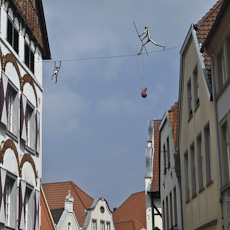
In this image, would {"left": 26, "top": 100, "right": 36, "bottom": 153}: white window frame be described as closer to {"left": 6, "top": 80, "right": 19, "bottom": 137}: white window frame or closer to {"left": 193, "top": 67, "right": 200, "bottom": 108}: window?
{"left": 6, "top": 80, "right": 19, "bottom": 137}: white window frame

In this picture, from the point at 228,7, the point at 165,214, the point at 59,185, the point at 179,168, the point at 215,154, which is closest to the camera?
the point at 228,7

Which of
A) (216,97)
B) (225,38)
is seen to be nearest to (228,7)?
(225,38)

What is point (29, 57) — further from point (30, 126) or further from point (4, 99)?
point (4, 99)

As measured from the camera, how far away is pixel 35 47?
2261cm

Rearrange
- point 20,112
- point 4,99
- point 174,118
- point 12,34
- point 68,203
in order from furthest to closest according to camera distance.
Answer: point 68,203, point 174,118, point 20,112, point 12,34, point 4,99

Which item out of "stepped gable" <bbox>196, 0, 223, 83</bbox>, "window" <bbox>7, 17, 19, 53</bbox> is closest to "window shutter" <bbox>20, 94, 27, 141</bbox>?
"window" <bbox>7, 17, 19, 53</bbox>

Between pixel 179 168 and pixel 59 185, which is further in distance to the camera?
pixel 59 185

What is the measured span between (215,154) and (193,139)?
339cm

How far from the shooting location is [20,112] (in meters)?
19.7

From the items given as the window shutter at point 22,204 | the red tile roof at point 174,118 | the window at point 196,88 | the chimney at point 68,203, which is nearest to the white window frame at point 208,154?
the window at point 196,88

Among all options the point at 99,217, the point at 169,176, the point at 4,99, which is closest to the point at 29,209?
the point at 4,99

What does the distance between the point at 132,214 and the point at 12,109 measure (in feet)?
140

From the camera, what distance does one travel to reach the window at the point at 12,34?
19.0 metres

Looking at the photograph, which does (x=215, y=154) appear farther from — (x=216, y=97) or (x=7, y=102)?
(x=7, y=102)
